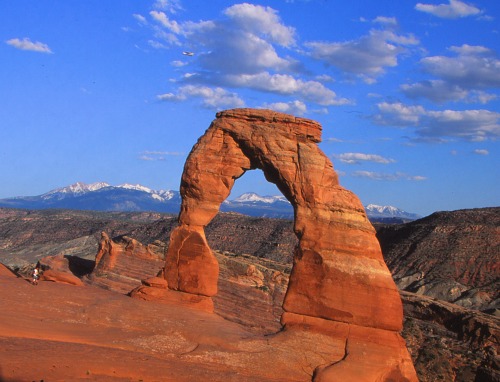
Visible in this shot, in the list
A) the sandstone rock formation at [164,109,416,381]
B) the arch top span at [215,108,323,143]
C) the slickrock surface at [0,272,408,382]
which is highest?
the arch top span at [215,108,323,143]

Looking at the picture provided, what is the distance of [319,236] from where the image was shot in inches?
733

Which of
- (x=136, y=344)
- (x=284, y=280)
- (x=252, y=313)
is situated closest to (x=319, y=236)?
(x=136, y=344)

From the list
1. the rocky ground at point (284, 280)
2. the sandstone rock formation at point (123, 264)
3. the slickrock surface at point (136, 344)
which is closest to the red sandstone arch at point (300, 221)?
the slickrock surface at point (136, 344)

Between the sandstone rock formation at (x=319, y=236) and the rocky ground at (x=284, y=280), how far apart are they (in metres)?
1.74

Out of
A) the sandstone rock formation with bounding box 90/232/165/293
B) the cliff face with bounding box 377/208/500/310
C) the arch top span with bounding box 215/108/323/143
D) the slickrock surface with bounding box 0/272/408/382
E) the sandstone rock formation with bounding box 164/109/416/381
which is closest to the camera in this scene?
the slickrock surface with bounding box 0/272/408/382

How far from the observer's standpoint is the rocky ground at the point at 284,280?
18.9 meters

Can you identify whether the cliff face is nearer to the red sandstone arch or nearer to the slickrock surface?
the red sandstone arch

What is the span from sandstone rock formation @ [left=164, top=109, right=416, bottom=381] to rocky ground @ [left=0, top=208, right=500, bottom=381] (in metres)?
1.74

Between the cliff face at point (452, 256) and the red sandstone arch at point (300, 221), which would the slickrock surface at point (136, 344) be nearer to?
the red sandstone arch at point (300, 221)

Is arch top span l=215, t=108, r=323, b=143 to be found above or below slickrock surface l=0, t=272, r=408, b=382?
above

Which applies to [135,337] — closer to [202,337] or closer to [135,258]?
[202,337]

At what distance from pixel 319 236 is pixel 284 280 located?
736 inches

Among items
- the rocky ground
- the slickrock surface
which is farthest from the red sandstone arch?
the rocky ground

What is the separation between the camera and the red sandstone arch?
18000mm
